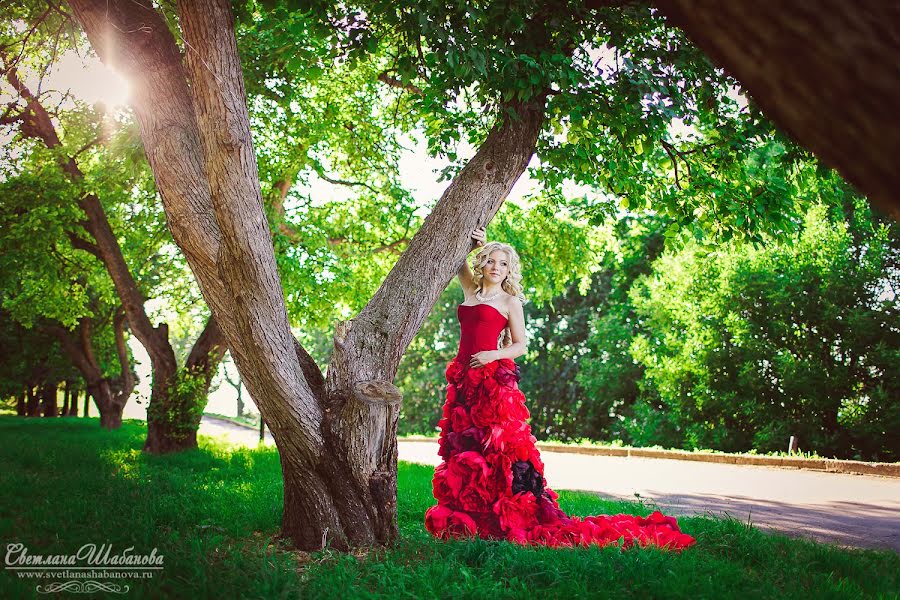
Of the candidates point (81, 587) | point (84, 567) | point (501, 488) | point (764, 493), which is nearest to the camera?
point (81, 587)

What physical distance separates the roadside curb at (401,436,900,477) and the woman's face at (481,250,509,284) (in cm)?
975

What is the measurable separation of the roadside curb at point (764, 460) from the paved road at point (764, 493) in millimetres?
421

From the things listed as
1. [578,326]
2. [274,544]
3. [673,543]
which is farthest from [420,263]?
[578,326]

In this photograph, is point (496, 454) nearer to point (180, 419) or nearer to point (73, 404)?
point (180, 419)

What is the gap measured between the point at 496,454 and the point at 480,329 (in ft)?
3.71

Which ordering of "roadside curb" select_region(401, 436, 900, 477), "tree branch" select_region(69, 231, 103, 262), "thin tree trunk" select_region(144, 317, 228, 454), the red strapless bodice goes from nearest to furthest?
the red strapless bodice
"thin tree trunk" select_region(144, 317, 228, 454)
"roadside curb" select_region(401, 436, 900, 477)
"tree branch" select_region(69, 231, 103, 262)

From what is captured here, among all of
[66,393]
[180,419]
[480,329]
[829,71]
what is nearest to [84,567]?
[480,329]

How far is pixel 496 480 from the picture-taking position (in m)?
5.63

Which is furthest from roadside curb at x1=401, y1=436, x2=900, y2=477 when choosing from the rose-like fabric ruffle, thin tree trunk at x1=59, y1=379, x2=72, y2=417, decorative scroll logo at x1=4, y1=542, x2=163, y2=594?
thin tree trunk at x1=59, y1=379, x2=72, y2=417

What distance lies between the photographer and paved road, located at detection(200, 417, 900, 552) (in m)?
7.05

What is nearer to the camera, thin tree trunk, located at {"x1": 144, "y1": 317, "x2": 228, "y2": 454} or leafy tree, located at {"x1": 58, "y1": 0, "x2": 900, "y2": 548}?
leafy tree, located at {"x1": 58, "y1": 0, "x2": 900, "y2": 548}

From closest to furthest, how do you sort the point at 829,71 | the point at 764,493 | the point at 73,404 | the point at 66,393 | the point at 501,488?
the point at 829,71 → the point at 501,488 → the point at 764,493 → the point at 66,393 → the point at 73,404

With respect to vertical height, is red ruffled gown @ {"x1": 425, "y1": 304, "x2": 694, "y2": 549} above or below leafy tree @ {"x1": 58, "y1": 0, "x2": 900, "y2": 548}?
below

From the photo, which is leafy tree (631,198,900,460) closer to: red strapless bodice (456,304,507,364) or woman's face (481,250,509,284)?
woman's face (481,250,509,284)
